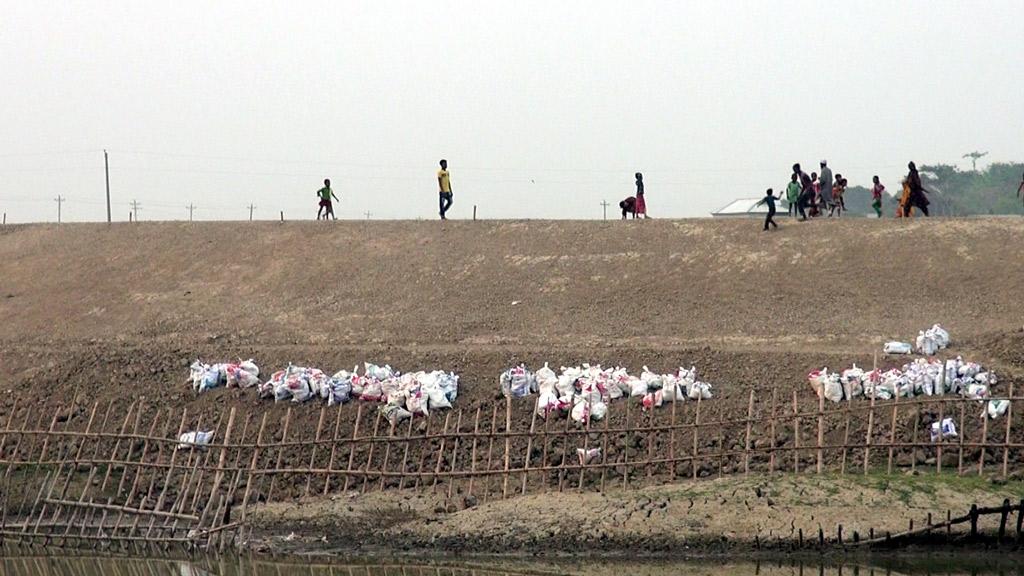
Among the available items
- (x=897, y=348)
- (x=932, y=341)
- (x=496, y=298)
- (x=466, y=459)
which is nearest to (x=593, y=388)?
(x=466, y=459)

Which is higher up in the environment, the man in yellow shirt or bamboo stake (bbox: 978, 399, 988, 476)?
the man in yellow shirt

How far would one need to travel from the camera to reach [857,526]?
13703 mm

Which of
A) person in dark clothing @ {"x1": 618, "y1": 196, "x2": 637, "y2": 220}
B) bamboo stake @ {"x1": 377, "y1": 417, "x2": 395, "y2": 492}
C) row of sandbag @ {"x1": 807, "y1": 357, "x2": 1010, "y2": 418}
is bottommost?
bamboo stake @ {"x1": 377, "y1": 417, "x2": 395, "y2": 492}

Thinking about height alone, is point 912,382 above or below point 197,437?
above

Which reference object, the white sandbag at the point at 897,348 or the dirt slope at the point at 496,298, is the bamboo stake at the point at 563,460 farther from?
the white sandbag at the point at 897,348

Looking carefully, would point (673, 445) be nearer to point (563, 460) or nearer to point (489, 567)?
point (563, 460)

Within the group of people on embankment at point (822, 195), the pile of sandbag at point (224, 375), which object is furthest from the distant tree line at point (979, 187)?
the pile of sandbag at point (224, 375)

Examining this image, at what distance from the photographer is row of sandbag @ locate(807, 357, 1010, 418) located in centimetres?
1662

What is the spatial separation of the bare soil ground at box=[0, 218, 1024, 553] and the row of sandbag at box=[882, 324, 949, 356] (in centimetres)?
27

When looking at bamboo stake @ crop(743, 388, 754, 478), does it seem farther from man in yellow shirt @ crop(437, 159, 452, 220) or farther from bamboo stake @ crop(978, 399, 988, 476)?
man in yellow shirt @ crop(437, 159, 452, 220)

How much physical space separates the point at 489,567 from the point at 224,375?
6.88 m

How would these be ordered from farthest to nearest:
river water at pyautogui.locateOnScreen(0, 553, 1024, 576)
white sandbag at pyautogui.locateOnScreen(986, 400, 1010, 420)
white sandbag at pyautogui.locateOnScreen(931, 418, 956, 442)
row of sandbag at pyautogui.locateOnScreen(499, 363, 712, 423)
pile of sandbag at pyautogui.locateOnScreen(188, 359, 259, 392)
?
1. pile of sandbag at pyautogui.locateOnScreen(188, 359, 259, 392)
2. row of sandbag at pyautogui.locateOnScreen(499, 363, 712, 423)
3. white sandbag at pyautogui.locateOnScreen(986, 400, 1010, 420)
4. white sandbag at pyautogui.locateOnScreen(931, 418, 956, 442)
5. river water at pyautogui.locateOnScreen(0, 553, 1024, 576)

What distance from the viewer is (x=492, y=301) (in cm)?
2339

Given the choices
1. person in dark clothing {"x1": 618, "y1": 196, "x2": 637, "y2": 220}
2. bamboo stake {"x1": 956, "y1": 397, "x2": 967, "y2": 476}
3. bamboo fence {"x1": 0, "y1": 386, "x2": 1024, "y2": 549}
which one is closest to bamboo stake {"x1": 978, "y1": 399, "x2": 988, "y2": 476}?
bamboo fence {"x1": 0, "y1": 386, "x2": 1024, "y2": 549}
